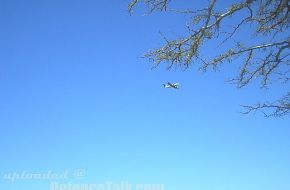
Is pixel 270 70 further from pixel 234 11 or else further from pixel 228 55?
pixel 234 11

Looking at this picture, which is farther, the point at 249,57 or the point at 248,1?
the point at 249,57

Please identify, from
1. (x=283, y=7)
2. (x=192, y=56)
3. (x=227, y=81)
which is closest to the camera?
(x=283, y=7)

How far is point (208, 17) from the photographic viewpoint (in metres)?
6.89

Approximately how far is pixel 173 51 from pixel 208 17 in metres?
0.79

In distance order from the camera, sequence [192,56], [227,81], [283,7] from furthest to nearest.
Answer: [227,81] < [192,56] < [283,7]

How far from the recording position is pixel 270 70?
7.58 metres

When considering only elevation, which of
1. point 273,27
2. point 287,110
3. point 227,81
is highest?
point 273,27

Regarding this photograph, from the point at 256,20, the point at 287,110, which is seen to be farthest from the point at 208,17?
the point at 287,110

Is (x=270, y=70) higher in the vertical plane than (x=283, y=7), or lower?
lower

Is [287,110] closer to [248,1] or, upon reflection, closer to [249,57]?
[249,57]

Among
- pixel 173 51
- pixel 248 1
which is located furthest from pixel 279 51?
pixel 173 51

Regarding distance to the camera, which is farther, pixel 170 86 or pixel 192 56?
pixel 170 86

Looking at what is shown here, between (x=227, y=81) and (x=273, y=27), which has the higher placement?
(x=273, y=27)

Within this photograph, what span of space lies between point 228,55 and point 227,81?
573 millimetres
